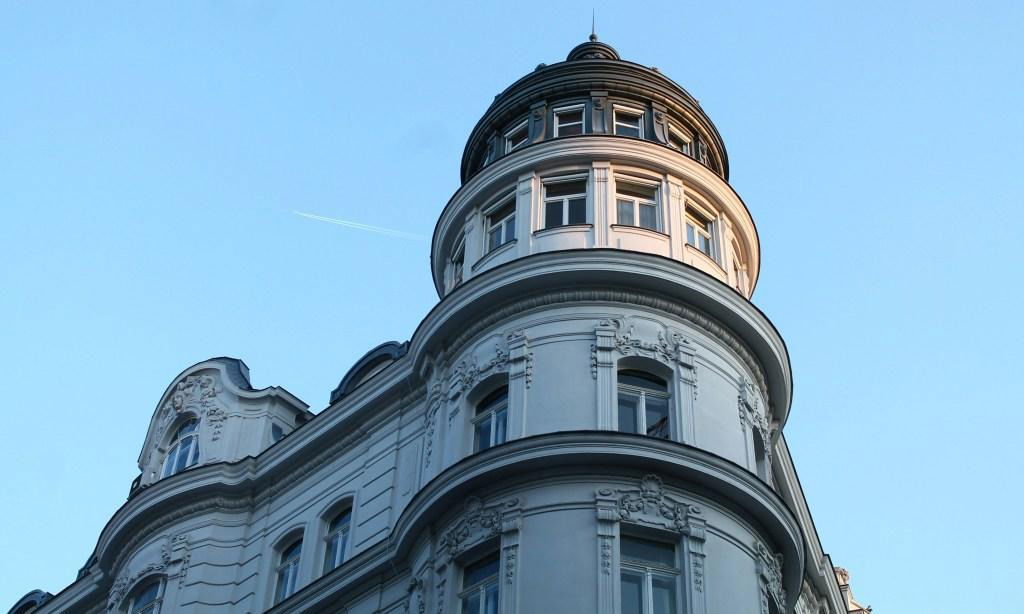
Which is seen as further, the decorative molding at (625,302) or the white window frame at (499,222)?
the white window frame at (499,222)

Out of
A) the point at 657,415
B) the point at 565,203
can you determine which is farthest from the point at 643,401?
the point at 565,203

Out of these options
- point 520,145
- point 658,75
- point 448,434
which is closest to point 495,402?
point 448,434

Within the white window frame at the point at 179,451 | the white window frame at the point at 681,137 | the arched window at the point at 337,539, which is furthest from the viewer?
the white window frame at the point at 179,451

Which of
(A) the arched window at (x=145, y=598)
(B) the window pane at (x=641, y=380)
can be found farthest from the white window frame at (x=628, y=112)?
(A) the arched window at (x=145, y=598)

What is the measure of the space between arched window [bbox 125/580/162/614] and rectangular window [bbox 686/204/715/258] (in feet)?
48.5

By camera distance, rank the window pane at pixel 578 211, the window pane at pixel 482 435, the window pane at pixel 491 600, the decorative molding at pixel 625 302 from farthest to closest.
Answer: the window pane at pixel 578 211 → the decorative molding at pixel 625 302 → the window pane at pixel 482 435 → the window pane at pixel 491 600

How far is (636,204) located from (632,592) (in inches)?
391

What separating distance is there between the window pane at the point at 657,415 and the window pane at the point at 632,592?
323 cm

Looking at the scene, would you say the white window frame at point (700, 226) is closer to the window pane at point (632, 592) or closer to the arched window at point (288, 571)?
the window pane at point (632, 592)

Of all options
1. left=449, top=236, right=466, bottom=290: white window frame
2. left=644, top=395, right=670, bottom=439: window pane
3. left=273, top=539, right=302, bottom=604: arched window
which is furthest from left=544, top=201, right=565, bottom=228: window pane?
left=273, top=539, right=302, bottom=604: arched window

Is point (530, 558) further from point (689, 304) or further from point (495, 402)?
point (689, 304)

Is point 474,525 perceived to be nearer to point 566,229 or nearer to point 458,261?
point 566,229

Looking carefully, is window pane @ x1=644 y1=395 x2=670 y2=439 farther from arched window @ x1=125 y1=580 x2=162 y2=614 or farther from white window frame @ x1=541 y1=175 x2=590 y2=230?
arched window @ x1=125 y1=580 x2=162 y2=614

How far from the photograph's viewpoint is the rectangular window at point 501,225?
30.4m
